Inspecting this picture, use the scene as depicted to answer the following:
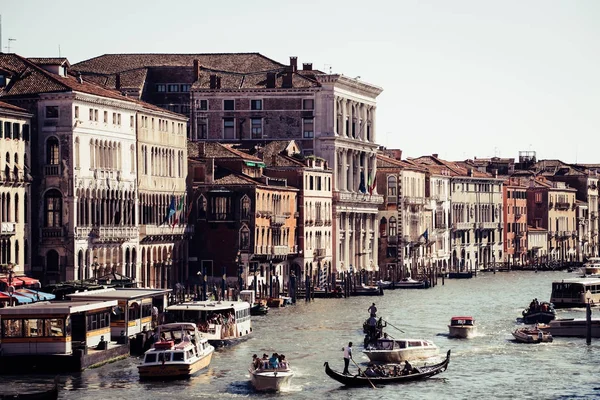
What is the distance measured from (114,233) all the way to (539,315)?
1966 cm

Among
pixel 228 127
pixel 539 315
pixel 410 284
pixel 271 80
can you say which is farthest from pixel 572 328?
pixel 228 127

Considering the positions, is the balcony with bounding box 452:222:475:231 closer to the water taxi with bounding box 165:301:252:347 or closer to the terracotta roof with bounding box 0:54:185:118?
the terracotta roof with bounding box 0:54:185:118

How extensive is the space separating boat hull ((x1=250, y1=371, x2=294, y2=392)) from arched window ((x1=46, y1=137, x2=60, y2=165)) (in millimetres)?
27776

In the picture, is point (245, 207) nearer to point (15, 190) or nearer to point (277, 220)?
point (277, 220)

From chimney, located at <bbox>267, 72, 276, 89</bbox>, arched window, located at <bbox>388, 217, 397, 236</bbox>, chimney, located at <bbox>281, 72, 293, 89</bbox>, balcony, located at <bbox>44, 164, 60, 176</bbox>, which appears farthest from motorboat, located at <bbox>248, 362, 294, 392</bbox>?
arched window, located at <bbox>388, 217, 397, 236</bbox>

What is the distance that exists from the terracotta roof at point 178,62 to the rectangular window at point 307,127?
423 centimetres

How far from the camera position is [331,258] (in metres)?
115

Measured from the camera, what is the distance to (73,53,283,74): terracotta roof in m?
118

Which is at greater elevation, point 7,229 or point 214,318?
point 7,229

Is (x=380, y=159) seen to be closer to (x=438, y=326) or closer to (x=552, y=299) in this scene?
(x=552, y=299)

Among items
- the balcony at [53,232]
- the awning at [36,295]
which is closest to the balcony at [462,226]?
the balcony at [53,232]

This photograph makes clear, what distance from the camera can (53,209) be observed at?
269 ft

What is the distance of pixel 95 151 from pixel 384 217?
48.1 m

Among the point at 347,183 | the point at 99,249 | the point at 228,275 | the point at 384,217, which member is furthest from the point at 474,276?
the point at 99,249
